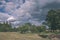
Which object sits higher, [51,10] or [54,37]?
[51,10]

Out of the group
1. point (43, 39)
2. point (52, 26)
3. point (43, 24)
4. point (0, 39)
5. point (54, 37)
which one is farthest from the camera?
point (43, 24)

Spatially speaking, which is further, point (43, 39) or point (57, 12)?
point (57, 12)

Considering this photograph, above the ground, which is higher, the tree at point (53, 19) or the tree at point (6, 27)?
the tree at point (53, 19)

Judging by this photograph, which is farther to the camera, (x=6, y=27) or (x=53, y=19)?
(x=6, y=27)

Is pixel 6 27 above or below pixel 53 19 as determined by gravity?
below

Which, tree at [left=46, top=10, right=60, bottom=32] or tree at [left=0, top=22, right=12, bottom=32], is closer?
tree at [left=46, top=10, right=60, bottom=32]

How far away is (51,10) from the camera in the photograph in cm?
4703

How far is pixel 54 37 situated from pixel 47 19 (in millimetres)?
17205

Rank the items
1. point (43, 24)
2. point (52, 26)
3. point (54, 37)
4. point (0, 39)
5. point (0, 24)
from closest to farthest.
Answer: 1. point (0, 39)
2. point (54, 37)
3. point (52, 26)
4. point (43, 24)
5. point (0, 24)

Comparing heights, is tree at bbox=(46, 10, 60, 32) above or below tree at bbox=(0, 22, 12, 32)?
above

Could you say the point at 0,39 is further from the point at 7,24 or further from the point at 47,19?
the point at 7,24

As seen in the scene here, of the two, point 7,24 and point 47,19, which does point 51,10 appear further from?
point 7,24

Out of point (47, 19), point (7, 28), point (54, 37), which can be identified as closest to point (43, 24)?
point (47, 19)

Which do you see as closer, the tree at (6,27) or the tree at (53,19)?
the tree at (53,19)
